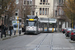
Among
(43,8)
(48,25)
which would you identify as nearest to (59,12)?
(43,8)

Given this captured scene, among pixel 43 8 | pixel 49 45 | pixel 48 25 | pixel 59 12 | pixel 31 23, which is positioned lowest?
pixel 48 25

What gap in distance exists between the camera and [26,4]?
186ft

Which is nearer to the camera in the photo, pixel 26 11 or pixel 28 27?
pixel 28 27

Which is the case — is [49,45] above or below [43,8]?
below

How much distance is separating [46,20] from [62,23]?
1544cm

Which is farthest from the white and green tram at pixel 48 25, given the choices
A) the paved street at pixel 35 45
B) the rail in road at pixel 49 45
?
the rail in road at pixel 49 45

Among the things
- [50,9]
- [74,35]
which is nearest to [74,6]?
[74,35]

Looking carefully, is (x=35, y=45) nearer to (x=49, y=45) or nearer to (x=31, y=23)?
(x=49, y=45)

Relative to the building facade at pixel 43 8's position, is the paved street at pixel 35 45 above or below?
below

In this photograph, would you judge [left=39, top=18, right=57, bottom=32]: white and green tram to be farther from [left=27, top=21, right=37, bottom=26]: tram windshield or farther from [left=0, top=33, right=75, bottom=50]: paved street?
[left=0, top=33, right=75, bottom=50]: paved street

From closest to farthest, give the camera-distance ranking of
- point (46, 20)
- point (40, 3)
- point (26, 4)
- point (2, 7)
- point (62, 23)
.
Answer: point (2, 7) < point (46, 20) < point (26, 4) < point (40, 3) < point (62, 23)

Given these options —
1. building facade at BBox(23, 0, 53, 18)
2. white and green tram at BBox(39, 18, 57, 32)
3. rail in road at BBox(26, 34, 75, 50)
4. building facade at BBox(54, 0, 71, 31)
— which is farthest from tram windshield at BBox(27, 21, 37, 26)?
building facade at BBox(54, 0, 71, 31)

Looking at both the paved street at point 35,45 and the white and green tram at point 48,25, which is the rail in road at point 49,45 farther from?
the white and green tram at point 48,25

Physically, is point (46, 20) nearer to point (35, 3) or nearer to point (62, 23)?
point (35, 3)
